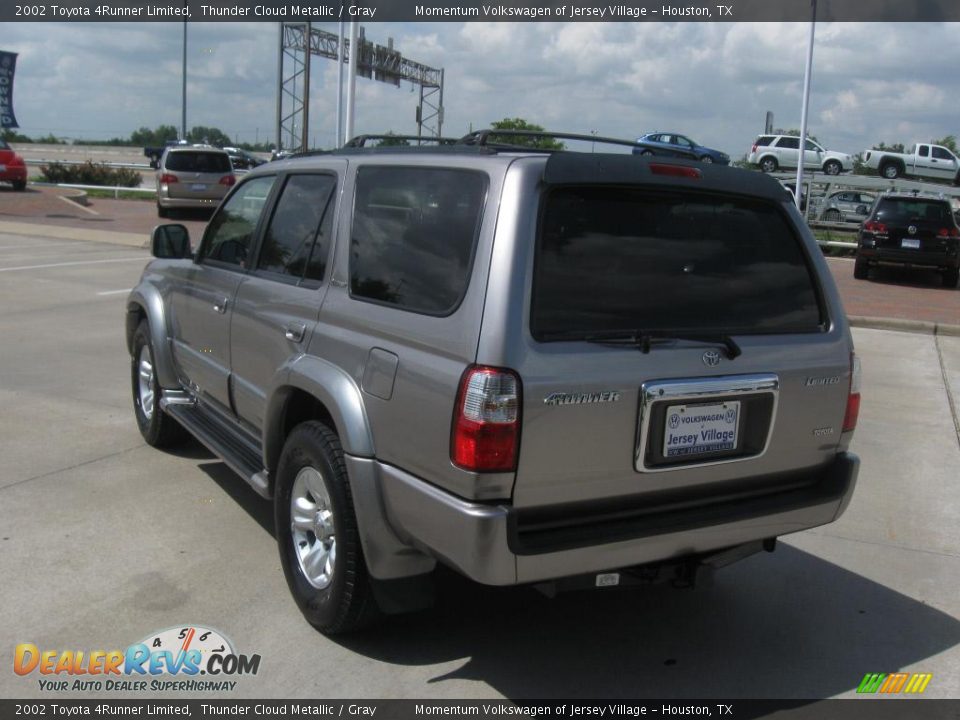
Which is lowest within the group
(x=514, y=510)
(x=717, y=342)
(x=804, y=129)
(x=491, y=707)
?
(x=491, y=707)

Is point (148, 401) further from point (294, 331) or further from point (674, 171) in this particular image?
point (674, 171)

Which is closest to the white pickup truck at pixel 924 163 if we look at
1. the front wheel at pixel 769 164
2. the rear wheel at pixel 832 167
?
the rear wheel at pixel 832 167

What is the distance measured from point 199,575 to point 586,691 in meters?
1.87

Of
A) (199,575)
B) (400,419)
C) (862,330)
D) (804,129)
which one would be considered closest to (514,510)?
(400,419)

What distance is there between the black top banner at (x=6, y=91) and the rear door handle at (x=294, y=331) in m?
33.7

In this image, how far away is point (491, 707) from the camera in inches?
135

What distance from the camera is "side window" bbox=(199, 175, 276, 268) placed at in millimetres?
4902

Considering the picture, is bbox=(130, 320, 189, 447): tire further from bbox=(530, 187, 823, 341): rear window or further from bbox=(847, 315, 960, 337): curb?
bbox=(847, 315, 960, 337): curb

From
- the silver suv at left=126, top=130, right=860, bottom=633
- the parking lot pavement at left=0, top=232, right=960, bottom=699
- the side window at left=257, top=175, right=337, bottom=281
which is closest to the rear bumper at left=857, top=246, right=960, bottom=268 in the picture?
the parking lot pavement at left=0, top=232, right=960, bottom=699

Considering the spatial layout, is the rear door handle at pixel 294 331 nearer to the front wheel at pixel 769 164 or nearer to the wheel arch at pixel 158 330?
the wheel arch at pixel 158 330

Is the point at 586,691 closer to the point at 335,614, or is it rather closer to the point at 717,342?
the point at 335,614

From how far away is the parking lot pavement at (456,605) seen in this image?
12.0 feet

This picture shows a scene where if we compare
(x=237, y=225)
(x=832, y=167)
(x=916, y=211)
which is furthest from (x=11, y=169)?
(x=237, y=225)

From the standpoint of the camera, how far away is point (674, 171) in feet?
11.4
